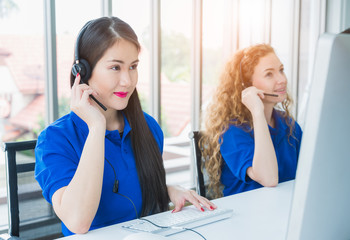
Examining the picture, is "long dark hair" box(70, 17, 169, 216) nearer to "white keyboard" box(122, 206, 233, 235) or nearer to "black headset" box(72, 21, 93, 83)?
"black headset" box(72, 21, 93, 83)

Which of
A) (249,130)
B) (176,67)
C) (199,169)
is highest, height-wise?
(176,67)

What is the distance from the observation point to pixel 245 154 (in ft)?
5.07

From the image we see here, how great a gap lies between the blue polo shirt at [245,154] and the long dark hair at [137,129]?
0.35 m

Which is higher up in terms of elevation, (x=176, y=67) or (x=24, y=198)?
(x=176, y=67)

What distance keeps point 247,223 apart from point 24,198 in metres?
0.71

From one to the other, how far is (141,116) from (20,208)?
51 cm

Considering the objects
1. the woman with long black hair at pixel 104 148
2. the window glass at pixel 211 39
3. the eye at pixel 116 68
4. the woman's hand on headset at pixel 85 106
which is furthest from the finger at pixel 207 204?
the window glass at pixel 211 39

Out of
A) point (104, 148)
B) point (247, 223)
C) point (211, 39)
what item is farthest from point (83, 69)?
point (211, 39)

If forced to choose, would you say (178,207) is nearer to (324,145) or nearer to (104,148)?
(104,148)

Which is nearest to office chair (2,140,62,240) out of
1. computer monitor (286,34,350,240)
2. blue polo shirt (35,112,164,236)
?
blue polo shirt (35,112,164,236)

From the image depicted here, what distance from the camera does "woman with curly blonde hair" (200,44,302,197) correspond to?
151 centimetres

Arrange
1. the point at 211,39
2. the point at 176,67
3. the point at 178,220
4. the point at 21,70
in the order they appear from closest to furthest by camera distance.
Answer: the point at 178,220
the point at 21,70
the point at 176,67
the point at 211,39

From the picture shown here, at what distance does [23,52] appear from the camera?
2.36m

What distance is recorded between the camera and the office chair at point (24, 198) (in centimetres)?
118
